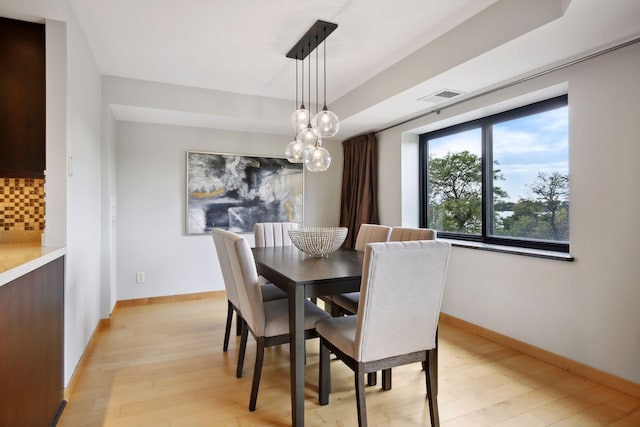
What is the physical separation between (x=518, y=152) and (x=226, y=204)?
10.5ft

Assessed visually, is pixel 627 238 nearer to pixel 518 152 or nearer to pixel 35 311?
pixel 518 152

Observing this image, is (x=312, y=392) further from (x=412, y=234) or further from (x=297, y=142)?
(x=297, y=142)

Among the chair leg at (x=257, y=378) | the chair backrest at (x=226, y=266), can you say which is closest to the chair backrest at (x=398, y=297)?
the chair leg at (x=257, y=378)

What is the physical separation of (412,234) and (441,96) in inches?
52.5

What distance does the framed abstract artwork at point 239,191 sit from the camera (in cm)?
425

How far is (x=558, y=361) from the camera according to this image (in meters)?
2.49

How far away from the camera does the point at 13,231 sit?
2240 mm

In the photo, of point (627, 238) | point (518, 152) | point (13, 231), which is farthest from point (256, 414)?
point (518, 152)

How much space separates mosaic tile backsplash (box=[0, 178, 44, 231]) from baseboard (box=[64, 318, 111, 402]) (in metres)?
0.96

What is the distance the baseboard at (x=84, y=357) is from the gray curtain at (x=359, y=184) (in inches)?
116

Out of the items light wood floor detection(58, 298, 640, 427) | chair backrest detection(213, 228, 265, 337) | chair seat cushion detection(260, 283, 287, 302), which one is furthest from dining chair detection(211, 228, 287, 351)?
light wood floor detection(58, 298, 640, 427)

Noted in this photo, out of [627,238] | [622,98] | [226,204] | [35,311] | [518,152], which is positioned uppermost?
[622,98]

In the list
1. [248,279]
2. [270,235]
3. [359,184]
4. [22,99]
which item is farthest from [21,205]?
[359,184]

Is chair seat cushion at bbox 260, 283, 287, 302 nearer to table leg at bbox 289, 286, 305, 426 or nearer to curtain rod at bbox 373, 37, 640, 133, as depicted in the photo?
table leg at bbox 289, 286, 305, 426
